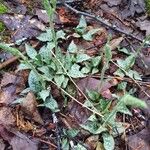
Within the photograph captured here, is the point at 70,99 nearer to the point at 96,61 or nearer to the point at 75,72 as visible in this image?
the point at 75,72

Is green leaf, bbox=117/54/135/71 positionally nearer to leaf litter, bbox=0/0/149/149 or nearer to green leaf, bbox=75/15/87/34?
leaf litter, bbox=0/0/149/149

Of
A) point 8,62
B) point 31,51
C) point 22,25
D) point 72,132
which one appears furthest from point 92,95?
point 22,25

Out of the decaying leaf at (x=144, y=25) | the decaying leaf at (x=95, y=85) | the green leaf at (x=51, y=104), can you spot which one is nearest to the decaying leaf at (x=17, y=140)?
the green leaf at (x=51, y=104)

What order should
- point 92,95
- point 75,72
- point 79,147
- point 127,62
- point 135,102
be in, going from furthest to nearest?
point 127,62
point 75,72
point 92,95
point 79,147
point 135,102

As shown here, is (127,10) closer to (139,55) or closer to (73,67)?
(139,55)

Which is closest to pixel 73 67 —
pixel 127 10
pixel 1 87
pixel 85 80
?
pixel 85 80

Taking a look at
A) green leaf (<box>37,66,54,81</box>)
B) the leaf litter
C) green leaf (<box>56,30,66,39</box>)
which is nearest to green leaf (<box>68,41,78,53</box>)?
the leaf litter
